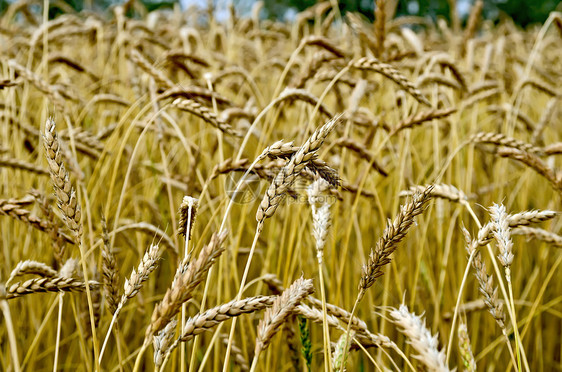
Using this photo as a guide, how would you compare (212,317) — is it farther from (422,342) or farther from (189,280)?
(422,342)

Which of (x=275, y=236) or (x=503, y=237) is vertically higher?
(x=503, y=237)

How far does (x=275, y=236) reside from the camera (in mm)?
1674

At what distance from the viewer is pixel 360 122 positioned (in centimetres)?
181

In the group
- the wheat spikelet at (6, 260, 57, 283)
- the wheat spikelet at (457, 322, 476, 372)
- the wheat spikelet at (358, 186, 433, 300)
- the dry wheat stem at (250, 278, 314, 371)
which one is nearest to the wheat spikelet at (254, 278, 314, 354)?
the dry wheat stem at (250, 278, 314, 371)

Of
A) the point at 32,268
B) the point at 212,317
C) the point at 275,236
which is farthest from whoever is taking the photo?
the point at 275,236

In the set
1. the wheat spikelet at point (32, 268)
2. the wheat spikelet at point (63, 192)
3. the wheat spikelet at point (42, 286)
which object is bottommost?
the wheat spikelet at point (32, 268)

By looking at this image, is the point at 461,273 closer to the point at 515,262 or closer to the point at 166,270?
the point at 515,262

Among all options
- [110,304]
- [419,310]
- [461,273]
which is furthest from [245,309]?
[461,273]

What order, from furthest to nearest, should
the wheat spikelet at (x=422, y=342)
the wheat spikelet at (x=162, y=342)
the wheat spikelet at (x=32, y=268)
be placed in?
the wheat spikelet at (x=32, y=268), the wheat spikelet at (x=162, y=342), the wheat spikelet at (x=422, y=342)

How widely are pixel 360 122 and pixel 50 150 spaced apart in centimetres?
121

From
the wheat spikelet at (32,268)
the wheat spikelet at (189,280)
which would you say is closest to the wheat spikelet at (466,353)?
the wheat spikelet at (189,280)

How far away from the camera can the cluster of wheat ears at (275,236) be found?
0.78 m

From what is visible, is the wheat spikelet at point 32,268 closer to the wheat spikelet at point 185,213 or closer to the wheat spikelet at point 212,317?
the wheat spikelet at point 185,213

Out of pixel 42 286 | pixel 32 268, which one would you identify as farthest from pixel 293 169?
pixel 32 268
